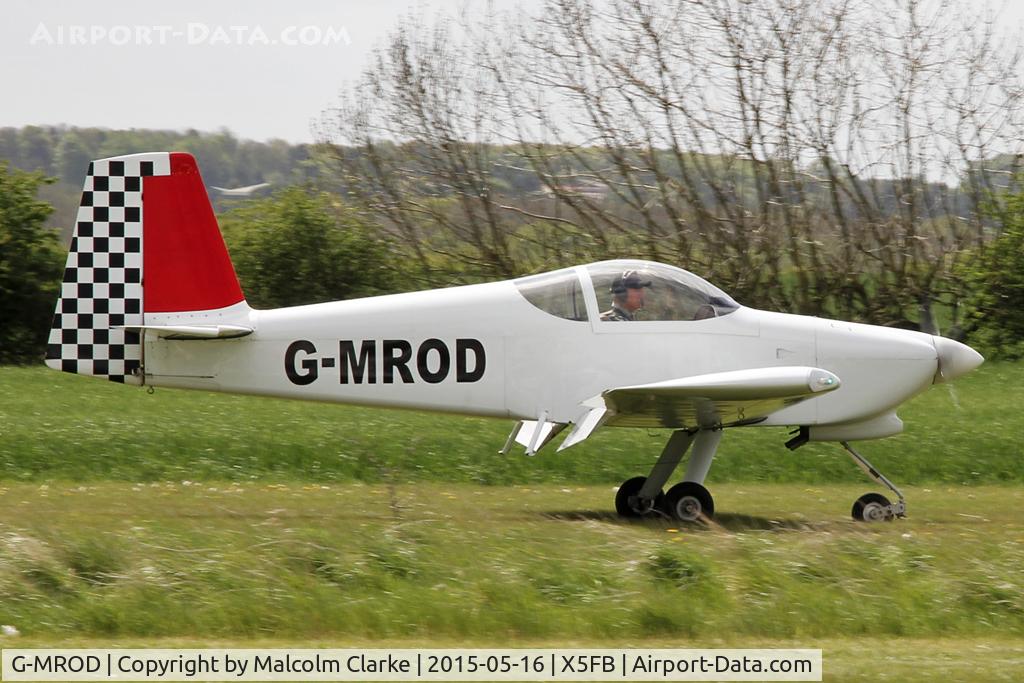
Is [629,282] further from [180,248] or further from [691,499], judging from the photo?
[180,248]

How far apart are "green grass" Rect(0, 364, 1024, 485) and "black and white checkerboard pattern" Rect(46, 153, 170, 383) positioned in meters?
2.94

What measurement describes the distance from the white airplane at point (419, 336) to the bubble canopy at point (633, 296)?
12 mm

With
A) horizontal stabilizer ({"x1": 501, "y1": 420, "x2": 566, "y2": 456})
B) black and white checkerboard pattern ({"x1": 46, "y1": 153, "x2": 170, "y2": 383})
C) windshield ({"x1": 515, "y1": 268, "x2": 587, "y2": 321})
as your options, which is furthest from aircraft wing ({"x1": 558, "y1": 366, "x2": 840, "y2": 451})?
black and white checkerboard pattern ({"x1": 46, "y1": 153, "x2": 170, "y2": 383})

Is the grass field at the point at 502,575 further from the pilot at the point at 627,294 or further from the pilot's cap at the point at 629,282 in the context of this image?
the pilot's cap at the point at 629,282

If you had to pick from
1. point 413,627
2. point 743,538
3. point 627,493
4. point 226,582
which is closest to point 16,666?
point 226,582

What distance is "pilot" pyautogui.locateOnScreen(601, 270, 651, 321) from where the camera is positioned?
10.7 metres

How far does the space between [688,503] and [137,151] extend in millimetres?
41415

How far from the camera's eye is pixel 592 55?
88.0 ft

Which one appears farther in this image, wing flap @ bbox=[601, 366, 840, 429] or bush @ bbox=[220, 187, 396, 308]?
bush @ bbox=[220, 187, 396, 308]

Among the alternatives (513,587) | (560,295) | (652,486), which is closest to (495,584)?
(513,587)

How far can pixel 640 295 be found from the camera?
10727 mm

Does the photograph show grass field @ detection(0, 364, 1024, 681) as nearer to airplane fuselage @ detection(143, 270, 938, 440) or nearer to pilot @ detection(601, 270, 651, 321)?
airplane fuselage @ detection(143, 270, 938, 440)

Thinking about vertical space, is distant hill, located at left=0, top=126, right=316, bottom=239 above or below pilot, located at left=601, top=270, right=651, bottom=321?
above

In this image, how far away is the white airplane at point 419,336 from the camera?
35.0 feet
